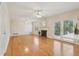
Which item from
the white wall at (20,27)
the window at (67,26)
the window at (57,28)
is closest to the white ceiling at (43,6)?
the window at (67,26)

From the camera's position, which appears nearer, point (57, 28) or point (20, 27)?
point (57, 28)

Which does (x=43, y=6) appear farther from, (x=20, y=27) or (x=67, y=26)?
(x=20, y=27)

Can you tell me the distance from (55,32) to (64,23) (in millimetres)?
1750

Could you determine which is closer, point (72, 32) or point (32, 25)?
point (72, 32)

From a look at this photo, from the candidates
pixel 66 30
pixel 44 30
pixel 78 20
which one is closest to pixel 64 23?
pixel 66 30

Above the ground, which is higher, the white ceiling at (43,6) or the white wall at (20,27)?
the white ceiling at (43,6)

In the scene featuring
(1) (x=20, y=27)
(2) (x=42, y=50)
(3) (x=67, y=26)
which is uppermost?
(3) (x=67, y=26)

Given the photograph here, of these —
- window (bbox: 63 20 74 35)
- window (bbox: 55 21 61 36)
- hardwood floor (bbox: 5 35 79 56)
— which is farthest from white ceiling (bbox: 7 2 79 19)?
window (bbox: 55 21 61 36)

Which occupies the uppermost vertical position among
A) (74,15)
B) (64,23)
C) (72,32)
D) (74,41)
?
(74,15)

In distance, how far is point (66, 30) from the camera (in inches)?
324

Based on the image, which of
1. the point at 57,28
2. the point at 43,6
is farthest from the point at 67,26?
the point at 43,6

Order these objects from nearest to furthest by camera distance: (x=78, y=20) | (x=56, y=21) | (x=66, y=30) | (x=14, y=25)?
(x=78, y=20) < (x=66, y=30) < (x=56, y=21) < (x=14, y=25)

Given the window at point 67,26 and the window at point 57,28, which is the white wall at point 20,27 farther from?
the window at point 67,26

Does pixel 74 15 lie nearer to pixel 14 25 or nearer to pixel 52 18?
pixel 52 18
